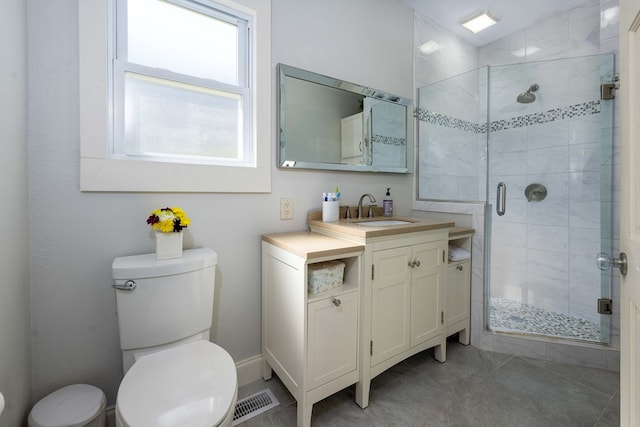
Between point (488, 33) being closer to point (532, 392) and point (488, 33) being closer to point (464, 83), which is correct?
point (464, 83)

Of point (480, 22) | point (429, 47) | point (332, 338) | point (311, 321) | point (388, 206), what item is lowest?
point (332, 338)

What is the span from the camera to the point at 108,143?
48.9 inches

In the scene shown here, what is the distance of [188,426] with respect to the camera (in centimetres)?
77

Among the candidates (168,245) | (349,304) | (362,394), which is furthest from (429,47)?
(362,394)

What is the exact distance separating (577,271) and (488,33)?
2238 millimetres

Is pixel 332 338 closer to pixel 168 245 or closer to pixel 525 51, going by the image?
pixel 168 245

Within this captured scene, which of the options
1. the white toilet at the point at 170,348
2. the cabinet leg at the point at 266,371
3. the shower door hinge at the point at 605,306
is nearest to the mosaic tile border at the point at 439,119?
the shower door hinge at the point at 605,306

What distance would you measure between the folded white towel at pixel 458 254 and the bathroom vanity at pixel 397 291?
0.70 feet

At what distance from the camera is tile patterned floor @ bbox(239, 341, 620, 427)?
134 centimetres

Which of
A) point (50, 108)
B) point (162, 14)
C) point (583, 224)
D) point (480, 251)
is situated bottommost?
point (480, 251)

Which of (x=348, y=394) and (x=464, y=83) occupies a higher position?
(x=464, y=83)

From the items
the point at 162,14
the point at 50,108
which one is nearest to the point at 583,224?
the point at 162,14

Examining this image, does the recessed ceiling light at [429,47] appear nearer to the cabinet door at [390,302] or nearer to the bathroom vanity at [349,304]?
the bathroom vanity at [349,304]

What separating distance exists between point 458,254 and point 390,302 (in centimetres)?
76
